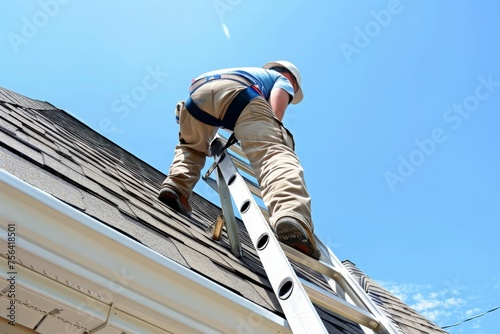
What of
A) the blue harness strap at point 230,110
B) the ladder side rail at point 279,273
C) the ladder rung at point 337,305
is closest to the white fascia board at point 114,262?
the ladder side rail at point 279,273

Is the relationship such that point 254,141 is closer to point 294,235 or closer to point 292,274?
point 294,235

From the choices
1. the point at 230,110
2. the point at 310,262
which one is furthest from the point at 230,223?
the point at 230,110

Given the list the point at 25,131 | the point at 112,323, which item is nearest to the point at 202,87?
the point at 25,131

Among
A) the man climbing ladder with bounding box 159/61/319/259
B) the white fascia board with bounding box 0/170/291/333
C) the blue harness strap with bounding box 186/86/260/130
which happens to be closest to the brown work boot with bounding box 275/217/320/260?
the man climbing ladder with bounding box 159/61/319/259

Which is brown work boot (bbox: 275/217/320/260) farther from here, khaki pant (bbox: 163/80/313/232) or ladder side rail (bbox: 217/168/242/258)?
ladder side rail (bbox: 217/168/242/258)

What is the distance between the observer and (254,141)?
227 cm

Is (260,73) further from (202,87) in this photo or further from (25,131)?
(25,131)

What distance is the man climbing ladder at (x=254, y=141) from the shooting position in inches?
74.7

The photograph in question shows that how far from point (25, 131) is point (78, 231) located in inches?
50.7

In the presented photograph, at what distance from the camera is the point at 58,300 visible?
98 centimetres

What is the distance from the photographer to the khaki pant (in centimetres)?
194

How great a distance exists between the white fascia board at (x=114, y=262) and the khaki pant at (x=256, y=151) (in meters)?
0.71

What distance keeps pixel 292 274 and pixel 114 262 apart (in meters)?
0.62

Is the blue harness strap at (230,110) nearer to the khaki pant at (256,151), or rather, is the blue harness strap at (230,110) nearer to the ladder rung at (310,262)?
the khaki pant at (256,151)
